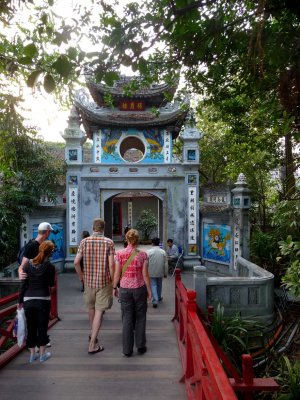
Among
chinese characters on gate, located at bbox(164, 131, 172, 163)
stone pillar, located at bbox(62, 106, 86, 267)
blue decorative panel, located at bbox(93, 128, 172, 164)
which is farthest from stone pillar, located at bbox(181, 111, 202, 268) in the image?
stone pillar, located at bbox(62, 106, 86, 267)

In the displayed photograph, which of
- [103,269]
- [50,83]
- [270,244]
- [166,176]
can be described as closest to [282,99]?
[50,83]

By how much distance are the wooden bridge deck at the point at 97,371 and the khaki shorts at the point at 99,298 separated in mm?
602

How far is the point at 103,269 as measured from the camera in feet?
14.6

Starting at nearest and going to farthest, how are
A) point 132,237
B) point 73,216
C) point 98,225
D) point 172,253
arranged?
point 132,237 → point 98,225 → point 172,253 → point 73,216

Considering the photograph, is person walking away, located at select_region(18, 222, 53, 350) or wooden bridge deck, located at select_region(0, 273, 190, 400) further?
person walking away, located at select_region(18, 222, 53, 350)

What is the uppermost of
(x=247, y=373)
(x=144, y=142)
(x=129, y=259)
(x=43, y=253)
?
(x=144, y=142)

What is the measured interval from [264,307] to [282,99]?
14.8ft

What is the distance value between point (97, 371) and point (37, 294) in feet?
3.48

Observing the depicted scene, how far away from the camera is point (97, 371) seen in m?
3.97

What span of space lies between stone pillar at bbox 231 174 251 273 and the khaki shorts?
237 inches

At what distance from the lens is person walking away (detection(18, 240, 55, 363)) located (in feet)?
13.1

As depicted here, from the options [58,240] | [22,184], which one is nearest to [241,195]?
[58,240]

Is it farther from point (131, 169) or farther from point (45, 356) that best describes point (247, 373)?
point (131, 169)

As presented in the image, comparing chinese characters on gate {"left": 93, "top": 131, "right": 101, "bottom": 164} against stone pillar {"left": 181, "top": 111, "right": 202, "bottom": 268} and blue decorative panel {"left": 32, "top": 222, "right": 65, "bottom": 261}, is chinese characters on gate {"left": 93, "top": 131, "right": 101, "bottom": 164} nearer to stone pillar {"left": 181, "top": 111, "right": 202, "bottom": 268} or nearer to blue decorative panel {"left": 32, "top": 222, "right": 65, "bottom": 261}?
blue decorative panel {"left": 32, "top": 222, "right": 65, "bottom": 261}
